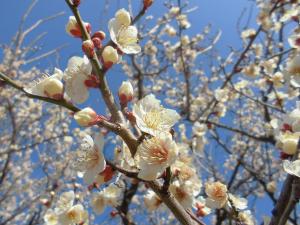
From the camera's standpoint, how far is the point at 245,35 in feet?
19.8

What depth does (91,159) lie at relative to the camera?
1.50 meters

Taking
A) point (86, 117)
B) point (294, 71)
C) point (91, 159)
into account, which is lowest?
point (294, 71)

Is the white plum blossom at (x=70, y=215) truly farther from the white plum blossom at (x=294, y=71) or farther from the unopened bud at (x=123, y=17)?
the white plum blossom at (x=294, y=71)

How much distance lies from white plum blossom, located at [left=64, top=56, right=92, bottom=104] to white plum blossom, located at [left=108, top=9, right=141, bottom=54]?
227 mm

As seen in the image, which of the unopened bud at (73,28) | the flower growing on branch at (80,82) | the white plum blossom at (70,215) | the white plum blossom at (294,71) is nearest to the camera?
the flower growing on branch at (80,82)

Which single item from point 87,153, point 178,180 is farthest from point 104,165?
point 178,180

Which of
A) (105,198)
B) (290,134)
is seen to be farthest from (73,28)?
(290,134)

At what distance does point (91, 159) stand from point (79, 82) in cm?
30

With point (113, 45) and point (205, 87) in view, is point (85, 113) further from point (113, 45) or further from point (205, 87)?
point (205, 87)

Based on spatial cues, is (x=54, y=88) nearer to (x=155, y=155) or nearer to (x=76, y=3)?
(x=76, y=3)

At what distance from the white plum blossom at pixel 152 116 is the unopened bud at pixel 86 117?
0.15 metres

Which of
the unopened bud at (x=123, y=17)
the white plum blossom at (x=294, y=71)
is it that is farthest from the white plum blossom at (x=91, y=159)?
the white plum blossom at (x=294, y=71)

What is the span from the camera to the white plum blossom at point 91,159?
1433 millimetres

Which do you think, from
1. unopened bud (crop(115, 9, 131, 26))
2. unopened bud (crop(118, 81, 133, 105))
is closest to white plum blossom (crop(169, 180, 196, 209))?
unopened bud (crop(118, 81, 133, 105))
